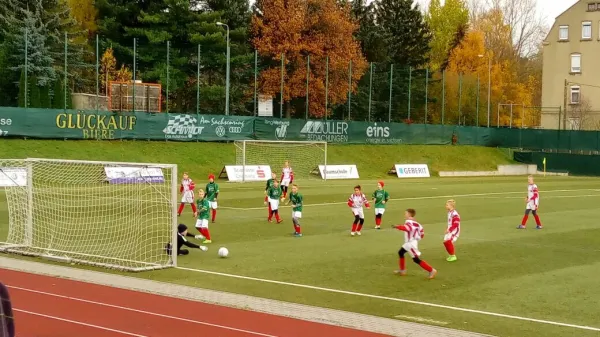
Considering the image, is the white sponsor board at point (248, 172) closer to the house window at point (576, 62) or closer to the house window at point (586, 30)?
the house window at point (576, 62)

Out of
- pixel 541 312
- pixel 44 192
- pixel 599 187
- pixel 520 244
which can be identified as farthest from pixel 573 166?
pixel 541 312

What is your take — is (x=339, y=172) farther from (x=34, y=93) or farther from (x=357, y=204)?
(x=357, y=204)

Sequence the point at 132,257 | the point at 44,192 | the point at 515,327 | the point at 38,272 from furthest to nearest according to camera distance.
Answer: the point at 44,192
the point at 132,257
the point at 38,272
the point at 515,327

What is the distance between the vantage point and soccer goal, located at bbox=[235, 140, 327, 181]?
5250cm

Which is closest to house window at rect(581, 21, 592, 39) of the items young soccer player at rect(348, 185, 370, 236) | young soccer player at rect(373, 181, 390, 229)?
young soccer player at rect(373, 181, 390, 229)

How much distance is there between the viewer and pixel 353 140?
62.1 meters

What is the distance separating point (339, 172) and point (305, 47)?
1629 centimetres

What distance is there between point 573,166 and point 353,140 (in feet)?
65.2

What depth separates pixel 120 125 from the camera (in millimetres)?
50000

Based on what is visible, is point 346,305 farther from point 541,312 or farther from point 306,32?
point 306,32

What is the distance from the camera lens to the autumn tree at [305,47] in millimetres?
66000

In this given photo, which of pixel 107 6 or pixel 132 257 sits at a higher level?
pixel 107 6

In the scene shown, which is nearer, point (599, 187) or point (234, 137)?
point (599, 187)

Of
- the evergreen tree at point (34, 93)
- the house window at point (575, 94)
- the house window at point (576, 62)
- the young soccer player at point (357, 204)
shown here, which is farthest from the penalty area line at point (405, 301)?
the house window at point (576, 62)
